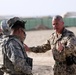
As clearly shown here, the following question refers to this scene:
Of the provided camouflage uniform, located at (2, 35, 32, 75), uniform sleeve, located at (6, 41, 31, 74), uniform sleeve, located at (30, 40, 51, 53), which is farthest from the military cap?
uniform sleeve, located at (30, 40, 51, 53)

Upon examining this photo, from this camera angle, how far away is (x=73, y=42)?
16.7 ft

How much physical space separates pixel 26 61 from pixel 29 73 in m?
0.17

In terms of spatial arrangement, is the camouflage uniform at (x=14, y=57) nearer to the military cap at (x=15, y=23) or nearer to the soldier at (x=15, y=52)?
the soldier at (x=15, y=52)

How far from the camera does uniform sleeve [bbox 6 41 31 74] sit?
3.76 m

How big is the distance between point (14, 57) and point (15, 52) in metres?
0.06

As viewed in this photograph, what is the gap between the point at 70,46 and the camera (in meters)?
5.02

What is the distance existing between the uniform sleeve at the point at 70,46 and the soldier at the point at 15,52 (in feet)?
3.67

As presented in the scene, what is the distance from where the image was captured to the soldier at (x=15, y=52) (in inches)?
149

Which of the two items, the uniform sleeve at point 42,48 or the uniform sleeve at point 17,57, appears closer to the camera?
the uniform sleeve at point 17,57

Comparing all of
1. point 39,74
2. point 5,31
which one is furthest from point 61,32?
point 39,74

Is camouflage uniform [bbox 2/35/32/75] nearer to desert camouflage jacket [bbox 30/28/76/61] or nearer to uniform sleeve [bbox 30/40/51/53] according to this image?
desert camouflage jacket [bbox 30/28/76/61]

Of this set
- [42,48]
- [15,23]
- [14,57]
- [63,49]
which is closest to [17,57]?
[14,57]

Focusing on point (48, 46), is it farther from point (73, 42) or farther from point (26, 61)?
point (26, 61)

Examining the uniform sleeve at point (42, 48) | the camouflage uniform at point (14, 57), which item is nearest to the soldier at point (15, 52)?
the camouflage uniform at point (14, 57)
